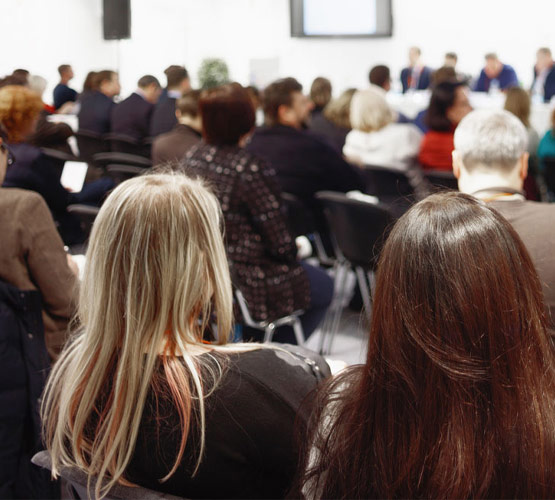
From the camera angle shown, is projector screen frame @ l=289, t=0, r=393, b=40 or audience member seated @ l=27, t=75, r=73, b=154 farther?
projector screen frame @ l=289, t=0, r=393, b=40

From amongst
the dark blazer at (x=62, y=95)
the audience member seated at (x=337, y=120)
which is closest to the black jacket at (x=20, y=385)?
the dark blazer at (x=62, y=95)

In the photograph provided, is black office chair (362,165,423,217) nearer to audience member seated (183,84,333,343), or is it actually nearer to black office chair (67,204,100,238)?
audience member seated (183,84,333,343)

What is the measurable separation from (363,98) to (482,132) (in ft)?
8.44

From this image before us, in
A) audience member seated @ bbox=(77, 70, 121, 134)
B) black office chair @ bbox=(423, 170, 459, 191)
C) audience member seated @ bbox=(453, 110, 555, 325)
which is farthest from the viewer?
audience member seated @ bbox=(77, 70, 121, 134)

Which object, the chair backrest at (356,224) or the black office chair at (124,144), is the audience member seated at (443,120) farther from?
the black office chair at (124,144)

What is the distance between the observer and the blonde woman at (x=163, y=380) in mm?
1262

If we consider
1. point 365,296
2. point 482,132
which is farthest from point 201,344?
point 365,296


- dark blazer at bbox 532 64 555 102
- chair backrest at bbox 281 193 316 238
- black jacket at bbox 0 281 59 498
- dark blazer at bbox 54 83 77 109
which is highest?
dark blazer at bbox 532 64 555 102

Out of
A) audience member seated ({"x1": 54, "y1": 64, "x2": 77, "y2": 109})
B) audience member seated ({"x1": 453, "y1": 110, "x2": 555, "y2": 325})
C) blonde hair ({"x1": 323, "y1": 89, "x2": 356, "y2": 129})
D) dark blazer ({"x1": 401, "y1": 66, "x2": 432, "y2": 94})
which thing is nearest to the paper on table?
audience member seated ({"x1": 54, "y1": 64, "x2": 77, "y2": 109})

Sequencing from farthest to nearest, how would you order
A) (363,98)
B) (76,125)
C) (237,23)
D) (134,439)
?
(237,23) → (76,125) → (363,98) → (134,439)

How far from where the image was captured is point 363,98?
484cm

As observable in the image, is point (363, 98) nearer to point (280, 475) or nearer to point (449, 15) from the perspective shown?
point (280, 475)

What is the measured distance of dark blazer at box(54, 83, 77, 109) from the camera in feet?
17.4

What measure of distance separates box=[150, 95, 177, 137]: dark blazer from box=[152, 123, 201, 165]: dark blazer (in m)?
1.91
